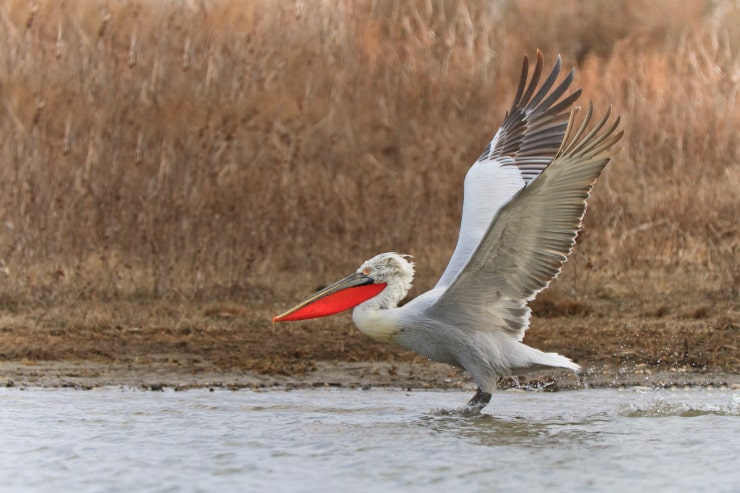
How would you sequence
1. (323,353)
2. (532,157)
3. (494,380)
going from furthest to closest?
(323,353), (532,157), (494,380)

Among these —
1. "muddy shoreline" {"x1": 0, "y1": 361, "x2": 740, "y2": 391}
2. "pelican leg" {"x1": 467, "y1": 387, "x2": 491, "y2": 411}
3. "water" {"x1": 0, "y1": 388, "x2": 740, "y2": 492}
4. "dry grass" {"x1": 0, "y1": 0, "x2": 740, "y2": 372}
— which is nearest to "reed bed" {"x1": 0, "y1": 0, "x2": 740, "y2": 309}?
"dry grass" {"x1": 0, "y1": 0, "x2": 740, "y2": 372}

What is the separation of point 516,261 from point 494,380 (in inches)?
29.0

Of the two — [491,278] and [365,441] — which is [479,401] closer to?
[491,278]

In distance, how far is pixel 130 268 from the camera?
29.1 ft

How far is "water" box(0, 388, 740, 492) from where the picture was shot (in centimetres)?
450

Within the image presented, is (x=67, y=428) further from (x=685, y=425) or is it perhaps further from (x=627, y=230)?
(x=627, y=230)

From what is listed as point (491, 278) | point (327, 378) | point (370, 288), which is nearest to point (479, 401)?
point (491, 278)

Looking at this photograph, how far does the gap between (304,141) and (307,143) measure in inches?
1.8

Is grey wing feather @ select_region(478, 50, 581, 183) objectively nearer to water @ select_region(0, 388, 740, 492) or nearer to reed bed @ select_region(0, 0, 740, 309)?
water @ select_region(0, 388, 740, 492)

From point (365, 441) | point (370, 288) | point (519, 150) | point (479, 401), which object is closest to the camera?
point (365, 441)

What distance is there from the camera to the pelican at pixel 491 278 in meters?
5.12

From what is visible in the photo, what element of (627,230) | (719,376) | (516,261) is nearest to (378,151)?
Result: (627,230)

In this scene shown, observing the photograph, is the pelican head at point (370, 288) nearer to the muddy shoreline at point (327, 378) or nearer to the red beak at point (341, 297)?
the red beak at point (341, 297)

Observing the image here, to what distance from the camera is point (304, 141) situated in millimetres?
11375
